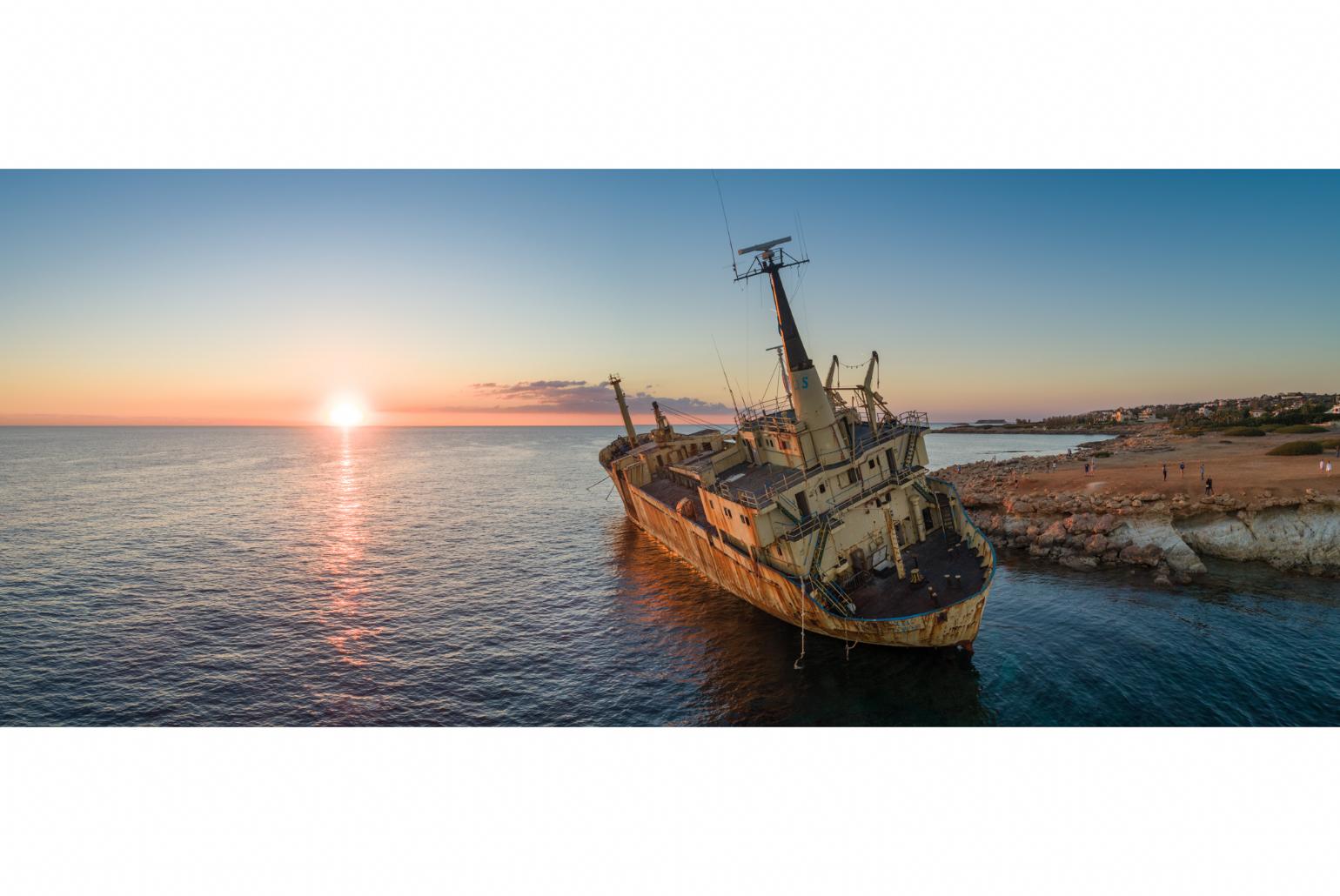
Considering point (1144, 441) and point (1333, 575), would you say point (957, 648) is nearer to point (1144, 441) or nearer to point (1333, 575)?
point (1333, 575)

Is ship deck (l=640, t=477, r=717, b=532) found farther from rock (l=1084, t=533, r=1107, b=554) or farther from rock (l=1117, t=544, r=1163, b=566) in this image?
rock (l=1117, t=544, r=1163, b=566)

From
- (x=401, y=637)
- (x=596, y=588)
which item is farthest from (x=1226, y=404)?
(x=401, y=637)

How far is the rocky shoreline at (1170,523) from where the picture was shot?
30.5 metres

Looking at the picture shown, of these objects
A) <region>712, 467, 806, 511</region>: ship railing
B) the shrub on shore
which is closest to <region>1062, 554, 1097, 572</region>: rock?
<region>712, 467, 806, 511</region>: ship railing

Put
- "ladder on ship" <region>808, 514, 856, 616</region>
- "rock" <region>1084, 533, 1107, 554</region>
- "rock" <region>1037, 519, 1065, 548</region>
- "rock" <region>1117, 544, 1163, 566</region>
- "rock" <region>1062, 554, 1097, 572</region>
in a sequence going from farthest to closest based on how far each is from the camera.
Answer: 1. "rock" <region>1037, 519, 1065, 548</region>
2. "rock" <region>1084, 533, 1107, 554</region>
3. "rock" <region>1062, 554, 1097, 572</region>
4. "rock" <region>1117, 544, 1163, 566</region>
5. "ladder on ship" <region>808, 514, 856, 616</region>

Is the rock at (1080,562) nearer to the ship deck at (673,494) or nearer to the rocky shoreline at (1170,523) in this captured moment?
the rocky shoreline at (1170,523)

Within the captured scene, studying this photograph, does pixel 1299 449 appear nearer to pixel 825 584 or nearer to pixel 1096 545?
pixel 1096 545

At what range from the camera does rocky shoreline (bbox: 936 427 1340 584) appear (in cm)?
3052

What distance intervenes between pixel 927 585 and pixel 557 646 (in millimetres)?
17206

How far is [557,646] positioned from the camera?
26766 millimetres

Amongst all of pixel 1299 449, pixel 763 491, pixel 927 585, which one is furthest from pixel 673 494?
pixel 1299 449

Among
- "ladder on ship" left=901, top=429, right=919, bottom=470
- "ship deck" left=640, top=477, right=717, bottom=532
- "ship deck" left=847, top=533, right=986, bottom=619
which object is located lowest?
"ship deck" left=847, top=533, right=986, bottom=619

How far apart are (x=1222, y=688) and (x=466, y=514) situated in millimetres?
59969

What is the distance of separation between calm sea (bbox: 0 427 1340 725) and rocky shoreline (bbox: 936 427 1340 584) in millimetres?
2318
